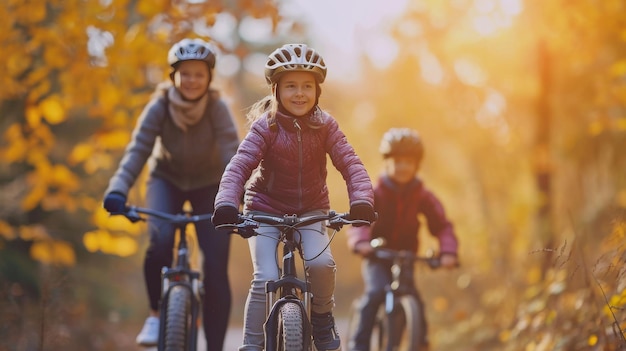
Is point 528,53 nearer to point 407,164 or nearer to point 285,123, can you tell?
point 407,164

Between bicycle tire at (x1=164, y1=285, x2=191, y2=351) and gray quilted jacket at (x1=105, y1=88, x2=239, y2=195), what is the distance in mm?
913

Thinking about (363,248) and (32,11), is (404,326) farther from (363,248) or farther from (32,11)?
(32,11)

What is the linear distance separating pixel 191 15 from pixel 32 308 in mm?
4478

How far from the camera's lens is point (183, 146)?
7066 millimetres

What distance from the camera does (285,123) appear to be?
546cm

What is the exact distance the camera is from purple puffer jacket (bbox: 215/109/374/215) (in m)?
5.40

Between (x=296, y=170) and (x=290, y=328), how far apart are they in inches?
39.2

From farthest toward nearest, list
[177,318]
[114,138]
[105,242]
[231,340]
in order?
[231,340] → [105,242] → [114,138] → [177,318]

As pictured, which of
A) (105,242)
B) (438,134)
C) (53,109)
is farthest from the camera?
(438,134)

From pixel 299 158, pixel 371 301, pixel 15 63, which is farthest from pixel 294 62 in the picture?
pixel 15 63

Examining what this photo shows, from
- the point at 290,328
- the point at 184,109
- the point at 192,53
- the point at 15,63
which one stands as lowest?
the point at 290,328

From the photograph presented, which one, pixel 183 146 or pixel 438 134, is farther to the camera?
pixel 438 134

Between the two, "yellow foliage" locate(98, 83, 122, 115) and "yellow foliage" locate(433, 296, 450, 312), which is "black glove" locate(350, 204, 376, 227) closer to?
"yellow foliage" locate(98, 83, 122, 115)

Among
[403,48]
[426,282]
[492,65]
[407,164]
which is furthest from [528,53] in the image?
[407,164]
